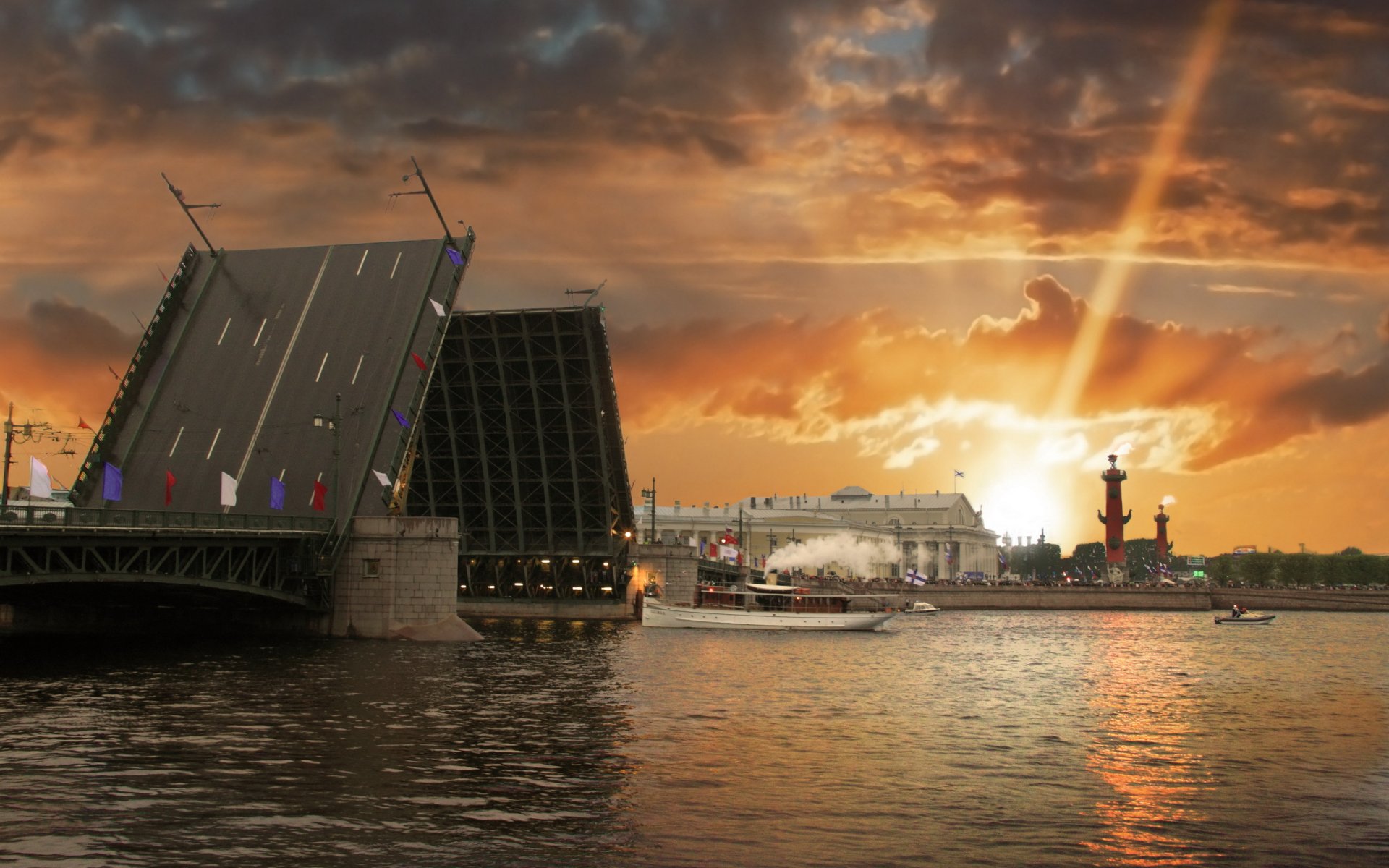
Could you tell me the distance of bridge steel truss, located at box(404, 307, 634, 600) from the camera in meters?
59.8

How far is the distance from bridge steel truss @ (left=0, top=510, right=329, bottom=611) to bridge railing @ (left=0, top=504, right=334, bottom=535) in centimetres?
12

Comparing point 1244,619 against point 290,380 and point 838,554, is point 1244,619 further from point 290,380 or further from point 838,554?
point 290,380

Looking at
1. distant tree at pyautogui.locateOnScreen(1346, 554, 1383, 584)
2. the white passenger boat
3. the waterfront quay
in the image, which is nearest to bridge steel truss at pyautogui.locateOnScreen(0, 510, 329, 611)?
the white passenger boat

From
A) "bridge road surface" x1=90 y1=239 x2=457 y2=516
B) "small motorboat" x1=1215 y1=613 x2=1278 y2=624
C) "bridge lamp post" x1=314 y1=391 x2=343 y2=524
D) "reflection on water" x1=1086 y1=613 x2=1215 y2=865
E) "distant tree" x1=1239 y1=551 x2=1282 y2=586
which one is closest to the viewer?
"reflection on water" x1=1086 y1=613 x2=1215 y2=865

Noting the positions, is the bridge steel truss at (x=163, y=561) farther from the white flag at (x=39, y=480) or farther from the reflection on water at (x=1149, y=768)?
the reflection on water at (x=1149, y=768)

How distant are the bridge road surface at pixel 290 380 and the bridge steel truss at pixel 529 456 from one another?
6286 millimetres

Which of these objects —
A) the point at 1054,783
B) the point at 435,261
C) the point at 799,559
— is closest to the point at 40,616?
the point at 435,261

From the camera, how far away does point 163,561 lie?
132 feet

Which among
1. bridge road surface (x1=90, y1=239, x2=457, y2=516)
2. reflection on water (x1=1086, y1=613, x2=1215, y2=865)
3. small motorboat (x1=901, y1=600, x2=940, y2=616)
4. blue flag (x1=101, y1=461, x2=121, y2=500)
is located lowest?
reflection on water (x1=1086, y1=613, x2=1215, y2=865)

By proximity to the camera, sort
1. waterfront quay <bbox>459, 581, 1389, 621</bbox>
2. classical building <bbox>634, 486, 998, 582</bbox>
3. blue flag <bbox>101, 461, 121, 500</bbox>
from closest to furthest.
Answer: blue flag <bbox>101, 461, 121, 500</bbox> → waterfront quay <bbox>459, 581, 1389, 621</bbox> → classical building <bbox>634, 486, 998, 582</bbox>

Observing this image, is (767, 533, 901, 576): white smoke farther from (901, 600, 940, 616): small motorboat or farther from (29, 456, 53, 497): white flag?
(29, 456, 53, 497): white flag

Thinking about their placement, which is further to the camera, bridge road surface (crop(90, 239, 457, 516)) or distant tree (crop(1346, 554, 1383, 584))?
distant tree (crop(1346, 554, 1383, 584))

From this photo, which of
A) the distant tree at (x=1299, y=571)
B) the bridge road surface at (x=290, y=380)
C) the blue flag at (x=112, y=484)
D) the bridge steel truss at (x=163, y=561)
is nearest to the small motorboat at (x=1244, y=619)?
the bridge road surface at (x=290, y=380)

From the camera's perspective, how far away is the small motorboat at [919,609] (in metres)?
114
